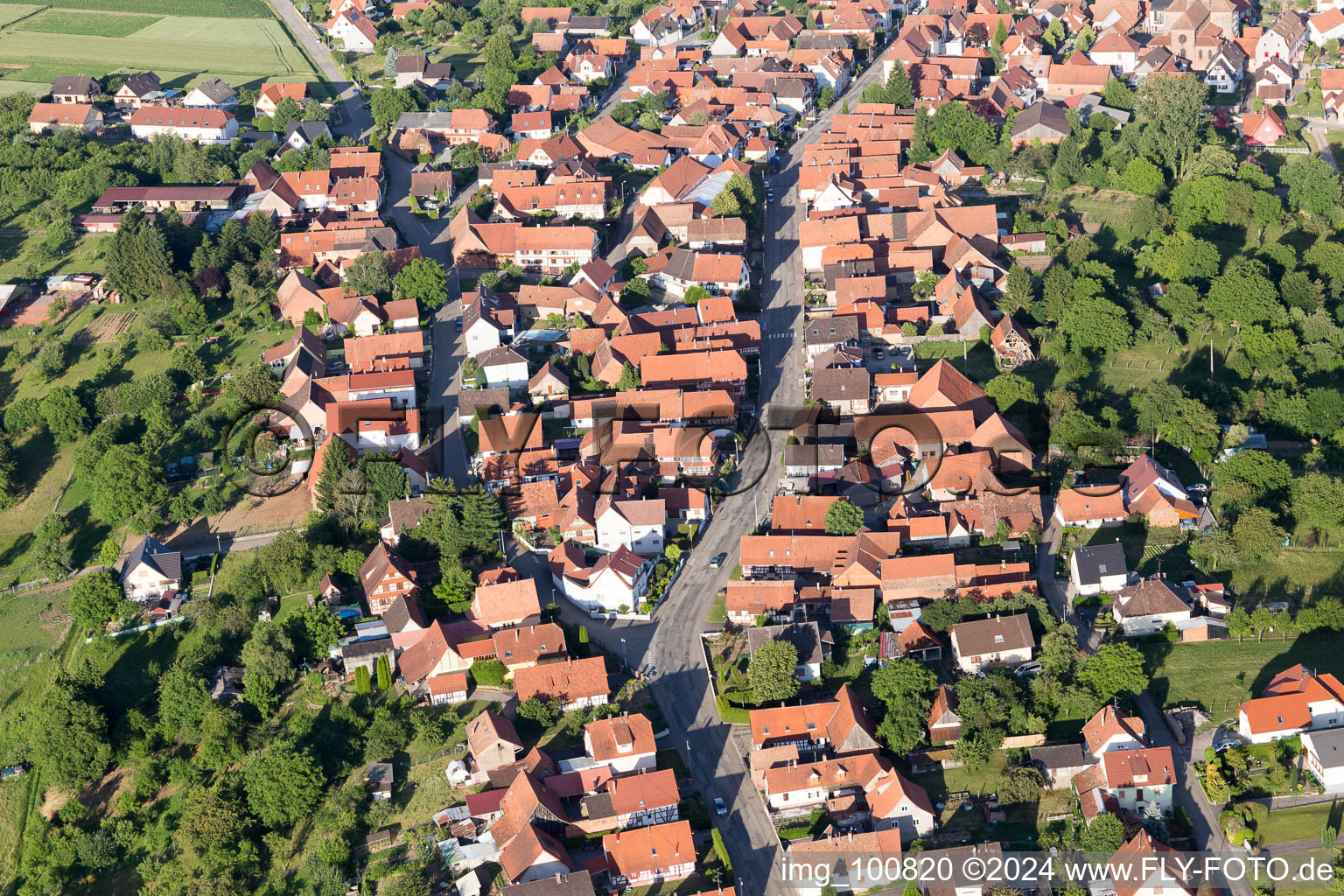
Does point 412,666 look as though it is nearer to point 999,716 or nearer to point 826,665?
point 826,665

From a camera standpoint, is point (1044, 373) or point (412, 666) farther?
point (1044, 373)

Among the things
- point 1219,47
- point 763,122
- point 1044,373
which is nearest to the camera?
point 1044,373

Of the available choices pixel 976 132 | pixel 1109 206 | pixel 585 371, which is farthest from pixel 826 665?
pixel 976 132

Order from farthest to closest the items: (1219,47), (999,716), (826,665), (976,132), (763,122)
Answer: (1219,47)
(763,122)
(976,132)
(826,665)
(999,716)

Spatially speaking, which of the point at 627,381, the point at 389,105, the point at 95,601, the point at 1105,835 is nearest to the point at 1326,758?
the point at 1105,835

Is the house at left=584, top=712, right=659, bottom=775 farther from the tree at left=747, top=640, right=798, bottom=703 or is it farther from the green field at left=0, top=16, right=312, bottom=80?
the green field at left=0, top=16, right=312, bottom=80

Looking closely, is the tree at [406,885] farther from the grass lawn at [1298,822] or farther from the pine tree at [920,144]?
the pine tree at [920,144]
